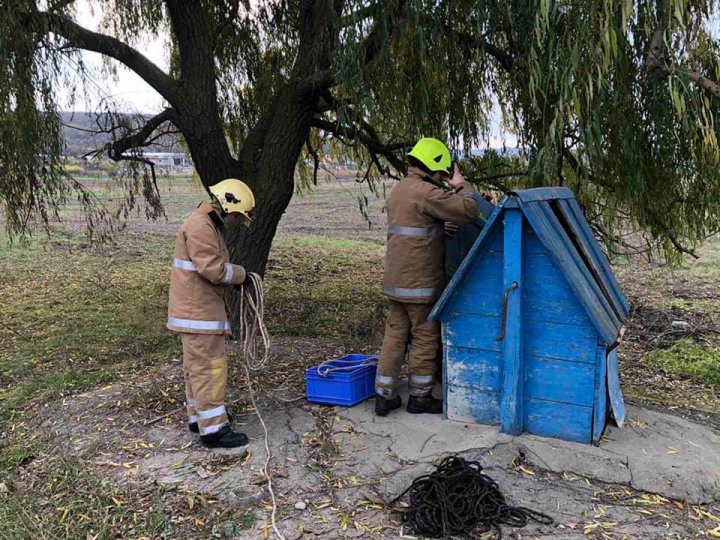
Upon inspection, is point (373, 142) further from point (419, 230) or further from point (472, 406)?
point (472, 406)

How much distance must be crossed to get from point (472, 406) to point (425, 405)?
38 centimetres

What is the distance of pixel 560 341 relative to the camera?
4.13 metres

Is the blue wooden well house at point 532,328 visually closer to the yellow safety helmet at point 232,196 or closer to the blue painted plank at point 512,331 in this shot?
the blue painted plank at point 512,331

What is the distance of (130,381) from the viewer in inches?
235

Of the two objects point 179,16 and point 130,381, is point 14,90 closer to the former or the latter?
point 179,16

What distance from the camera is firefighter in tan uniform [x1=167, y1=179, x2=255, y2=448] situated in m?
4.31

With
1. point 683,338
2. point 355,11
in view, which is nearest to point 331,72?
point 355,11

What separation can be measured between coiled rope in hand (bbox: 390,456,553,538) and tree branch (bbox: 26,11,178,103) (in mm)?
4392

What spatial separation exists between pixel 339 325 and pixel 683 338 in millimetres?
3602

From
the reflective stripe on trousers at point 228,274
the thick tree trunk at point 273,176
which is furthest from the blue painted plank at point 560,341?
the thick tree trunk at point 273,176

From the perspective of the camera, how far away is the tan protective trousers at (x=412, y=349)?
4.66m

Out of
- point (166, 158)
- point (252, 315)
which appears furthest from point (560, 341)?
point (166, 158)

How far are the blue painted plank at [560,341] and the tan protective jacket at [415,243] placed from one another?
0.70 m

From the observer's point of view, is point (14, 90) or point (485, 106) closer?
point (14, 90)
